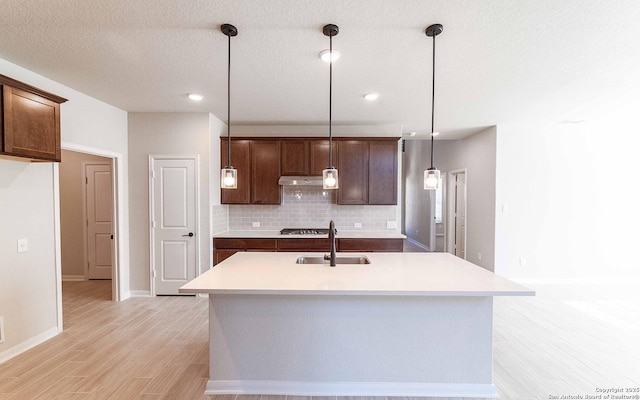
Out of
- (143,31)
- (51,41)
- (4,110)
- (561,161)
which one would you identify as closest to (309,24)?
(143,31)

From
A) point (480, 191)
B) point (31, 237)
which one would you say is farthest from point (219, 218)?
point (480, 191)

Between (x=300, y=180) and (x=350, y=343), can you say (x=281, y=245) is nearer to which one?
(x=300, y=180)

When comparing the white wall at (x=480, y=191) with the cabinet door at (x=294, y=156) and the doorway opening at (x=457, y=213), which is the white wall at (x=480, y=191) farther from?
the cabinet door at (x=294, y=156)

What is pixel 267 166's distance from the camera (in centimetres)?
450

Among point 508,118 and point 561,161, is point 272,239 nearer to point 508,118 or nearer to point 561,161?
point 508,118

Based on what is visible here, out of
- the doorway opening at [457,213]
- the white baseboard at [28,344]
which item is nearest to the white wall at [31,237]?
the white baseboard at [28,344]

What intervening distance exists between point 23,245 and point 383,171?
4339 mm

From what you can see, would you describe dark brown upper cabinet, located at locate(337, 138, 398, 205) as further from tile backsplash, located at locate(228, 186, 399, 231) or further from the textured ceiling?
the textured ceiling

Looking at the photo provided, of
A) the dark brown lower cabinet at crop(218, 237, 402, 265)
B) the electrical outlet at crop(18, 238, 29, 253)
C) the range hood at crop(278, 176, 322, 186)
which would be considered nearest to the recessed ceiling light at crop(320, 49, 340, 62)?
the range hood at crop(278, 176, 322, 186)

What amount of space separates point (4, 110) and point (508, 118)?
18.8 feet

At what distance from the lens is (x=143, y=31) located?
6.77ft

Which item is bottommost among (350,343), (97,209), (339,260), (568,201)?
(350,343)

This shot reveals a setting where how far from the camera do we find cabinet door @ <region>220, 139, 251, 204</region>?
4.46m

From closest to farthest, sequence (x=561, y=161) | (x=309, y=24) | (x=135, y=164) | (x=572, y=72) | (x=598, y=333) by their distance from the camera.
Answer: (x=309, y=24) < (x=572, y=72) < (x=598, y=333) < (x=135, y=164) < (x=561, y=161)
